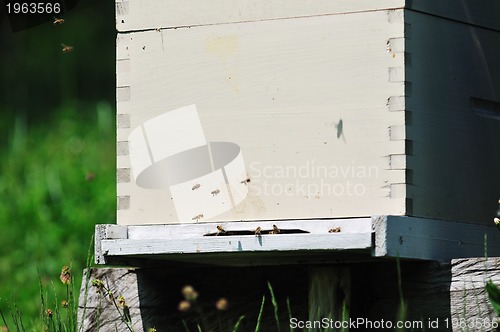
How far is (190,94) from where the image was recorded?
150 inches

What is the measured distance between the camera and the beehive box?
3543mm

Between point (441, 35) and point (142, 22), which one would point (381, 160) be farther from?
point (142, 22)

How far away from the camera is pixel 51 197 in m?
7.35

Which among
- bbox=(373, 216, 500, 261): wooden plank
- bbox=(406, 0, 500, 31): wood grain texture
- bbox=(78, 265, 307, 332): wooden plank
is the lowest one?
bbox=(78, 265, 307, 332): wooden plank

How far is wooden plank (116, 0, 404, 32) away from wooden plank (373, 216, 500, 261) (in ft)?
2.53

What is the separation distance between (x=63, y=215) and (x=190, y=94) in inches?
139

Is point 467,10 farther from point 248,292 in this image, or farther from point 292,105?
point 248,292

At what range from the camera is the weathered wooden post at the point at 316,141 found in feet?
11.6

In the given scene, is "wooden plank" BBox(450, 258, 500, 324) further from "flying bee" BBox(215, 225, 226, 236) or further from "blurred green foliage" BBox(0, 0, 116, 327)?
"blurred green foliage" BBox(0, 0, 116, 327)

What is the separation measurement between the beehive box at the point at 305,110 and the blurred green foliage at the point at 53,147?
1.15 meters

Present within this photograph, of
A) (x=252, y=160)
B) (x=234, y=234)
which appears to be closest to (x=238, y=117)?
(x=252, y=160)

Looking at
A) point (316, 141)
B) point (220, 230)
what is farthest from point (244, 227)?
point (316, 141)

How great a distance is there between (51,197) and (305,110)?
409cm

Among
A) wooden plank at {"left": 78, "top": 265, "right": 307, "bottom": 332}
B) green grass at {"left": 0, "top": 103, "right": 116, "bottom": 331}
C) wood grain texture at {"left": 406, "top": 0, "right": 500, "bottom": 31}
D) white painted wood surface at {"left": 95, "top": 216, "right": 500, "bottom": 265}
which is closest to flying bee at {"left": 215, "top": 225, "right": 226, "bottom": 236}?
white painted wood surface at {"left": 95, "top": 216, "right": 500, "bottom": 265}
